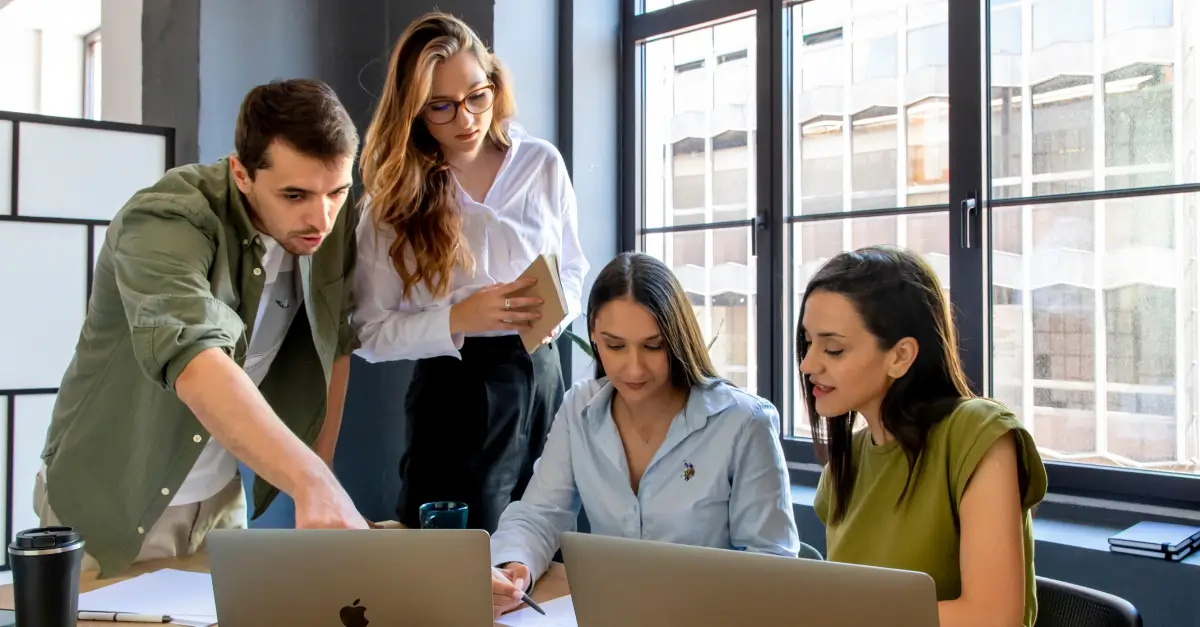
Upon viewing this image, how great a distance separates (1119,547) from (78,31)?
5.33 m

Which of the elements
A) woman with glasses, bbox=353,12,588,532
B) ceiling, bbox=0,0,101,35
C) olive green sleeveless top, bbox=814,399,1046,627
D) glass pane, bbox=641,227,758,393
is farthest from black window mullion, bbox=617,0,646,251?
ceiling, bbox=0,0,101,35

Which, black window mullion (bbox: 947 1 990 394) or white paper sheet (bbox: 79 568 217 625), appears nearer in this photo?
white paper sheet (bbox: 79 568 217 625)

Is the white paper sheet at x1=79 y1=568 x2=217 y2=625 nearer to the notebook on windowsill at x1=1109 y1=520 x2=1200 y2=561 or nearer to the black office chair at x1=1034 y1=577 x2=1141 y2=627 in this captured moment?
the black office chair at x1=1034 y1=577 x2=1141 y2=627

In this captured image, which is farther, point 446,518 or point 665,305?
point 665,305

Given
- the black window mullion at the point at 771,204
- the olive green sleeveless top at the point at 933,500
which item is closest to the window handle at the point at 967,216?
the black window mullion at the point at 771,204

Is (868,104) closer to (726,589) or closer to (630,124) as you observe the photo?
(630,124)

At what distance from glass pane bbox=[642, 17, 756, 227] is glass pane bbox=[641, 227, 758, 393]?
0.23 ft

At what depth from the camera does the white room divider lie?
8.48 ft

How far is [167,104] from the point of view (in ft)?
9.53

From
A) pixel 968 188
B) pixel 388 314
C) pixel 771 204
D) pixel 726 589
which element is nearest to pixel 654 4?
pixel 771 204

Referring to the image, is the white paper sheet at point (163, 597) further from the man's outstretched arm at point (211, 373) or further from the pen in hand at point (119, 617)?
the man's outstretched arm at point (211, 373)

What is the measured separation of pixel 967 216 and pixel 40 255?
2.40m

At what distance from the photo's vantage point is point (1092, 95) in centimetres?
227

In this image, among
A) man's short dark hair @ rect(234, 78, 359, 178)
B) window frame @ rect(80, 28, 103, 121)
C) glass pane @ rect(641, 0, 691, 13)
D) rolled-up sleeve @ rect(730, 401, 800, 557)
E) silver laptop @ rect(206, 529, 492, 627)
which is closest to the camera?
silver laptop @ rect(206, 529, 492, 627)
